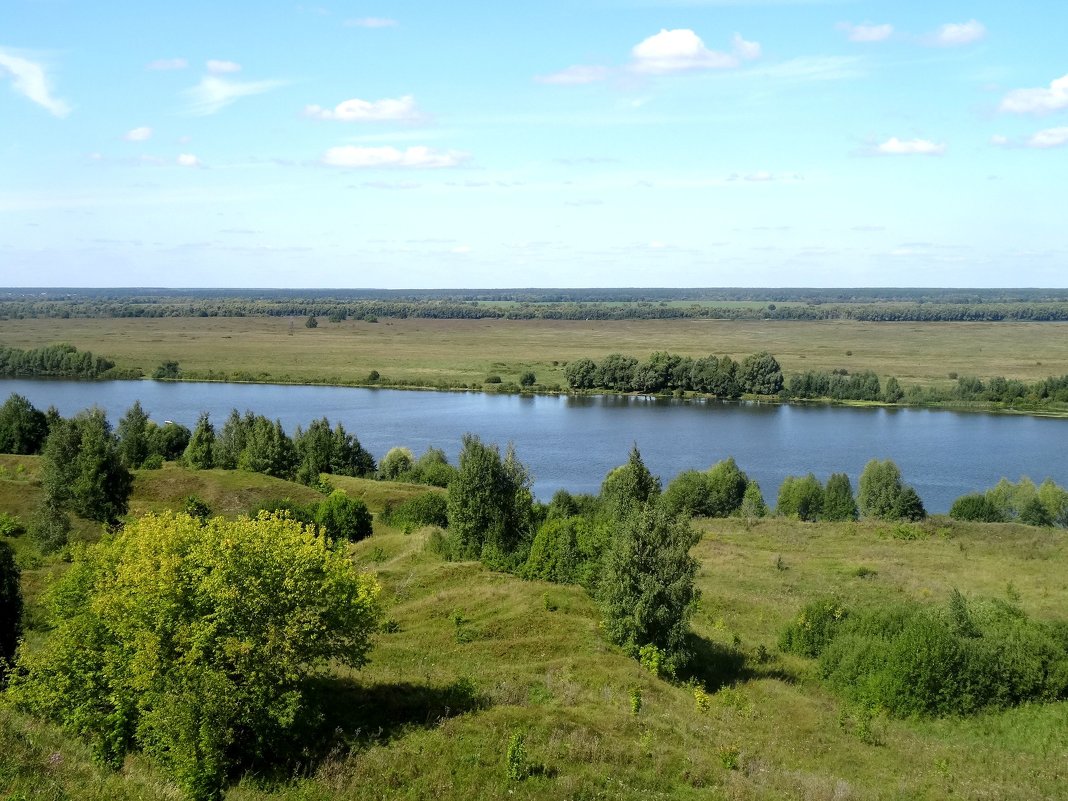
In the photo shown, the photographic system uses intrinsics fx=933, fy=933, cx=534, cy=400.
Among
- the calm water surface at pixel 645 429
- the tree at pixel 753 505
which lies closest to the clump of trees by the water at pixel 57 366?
the calm water surface at pixel 645 429

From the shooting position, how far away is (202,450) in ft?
201

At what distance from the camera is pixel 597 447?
85500 mm

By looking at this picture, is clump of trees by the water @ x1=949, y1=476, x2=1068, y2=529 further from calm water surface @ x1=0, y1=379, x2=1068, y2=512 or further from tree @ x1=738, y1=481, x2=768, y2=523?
tree @ x1=738, y1=481, x2=768, y2=523

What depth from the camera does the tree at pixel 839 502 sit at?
200 feet

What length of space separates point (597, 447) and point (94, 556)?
70596 millimetres

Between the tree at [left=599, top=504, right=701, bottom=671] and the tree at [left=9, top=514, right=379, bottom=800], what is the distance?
9725mm

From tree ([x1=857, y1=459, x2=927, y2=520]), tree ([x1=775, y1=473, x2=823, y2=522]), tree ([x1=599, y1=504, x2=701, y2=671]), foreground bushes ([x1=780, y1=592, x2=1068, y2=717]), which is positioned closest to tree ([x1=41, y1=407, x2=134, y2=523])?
tree ([x1=599, y1=504, x2=701, y2=671])

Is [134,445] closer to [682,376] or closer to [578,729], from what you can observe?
[578,729]

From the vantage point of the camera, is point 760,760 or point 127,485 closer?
point 760,760

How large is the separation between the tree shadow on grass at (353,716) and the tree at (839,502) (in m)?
47.5

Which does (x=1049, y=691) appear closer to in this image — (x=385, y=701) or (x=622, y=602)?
(x=622, y=602)

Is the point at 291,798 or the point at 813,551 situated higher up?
the point at 291,798

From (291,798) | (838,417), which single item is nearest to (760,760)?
(291,798)

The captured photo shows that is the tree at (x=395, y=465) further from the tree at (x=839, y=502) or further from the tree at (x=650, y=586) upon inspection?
the tree at (x=650, y=586)
